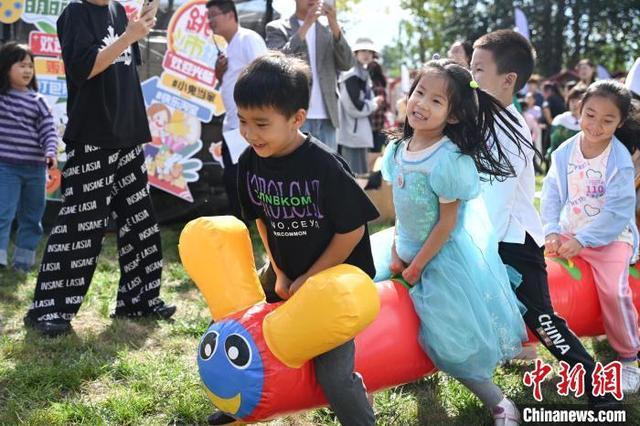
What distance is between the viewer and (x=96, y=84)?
12.3ft

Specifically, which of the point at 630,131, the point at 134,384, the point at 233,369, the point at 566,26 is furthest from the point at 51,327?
the point at 566,26

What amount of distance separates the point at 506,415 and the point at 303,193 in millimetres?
1177

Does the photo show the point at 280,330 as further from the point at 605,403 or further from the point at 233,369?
the point at 605,403

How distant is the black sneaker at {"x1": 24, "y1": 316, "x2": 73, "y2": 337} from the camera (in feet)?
12.4

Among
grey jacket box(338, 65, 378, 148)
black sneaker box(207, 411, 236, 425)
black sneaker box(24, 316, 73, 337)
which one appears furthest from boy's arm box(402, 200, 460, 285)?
grey jacket box(338, 65, 378, 148)

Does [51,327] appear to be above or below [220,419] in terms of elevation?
below

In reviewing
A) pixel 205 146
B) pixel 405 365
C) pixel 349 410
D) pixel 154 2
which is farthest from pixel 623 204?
pixel 205 146

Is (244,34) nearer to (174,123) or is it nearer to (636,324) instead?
(174,123)

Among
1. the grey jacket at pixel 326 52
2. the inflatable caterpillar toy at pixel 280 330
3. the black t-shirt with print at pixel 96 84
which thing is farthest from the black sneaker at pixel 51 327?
A: the grey jacket at pixel 326 52

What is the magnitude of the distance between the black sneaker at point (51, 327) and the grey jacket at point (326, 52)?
2450 millimetres

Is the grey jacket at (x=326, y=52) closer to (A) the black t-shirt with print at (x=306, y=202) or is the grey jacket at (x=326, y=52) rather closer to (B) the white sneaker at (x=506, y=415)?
(A) the black t-shirt with print at (x=306, y=202)

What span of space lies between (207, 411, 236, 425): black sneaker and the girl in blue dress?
0.78 meters

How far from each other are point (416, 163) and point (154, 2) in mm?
1757

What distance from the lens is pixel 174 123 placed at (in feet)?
21.7
